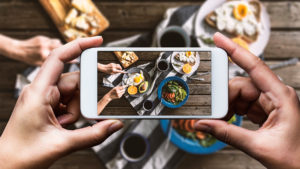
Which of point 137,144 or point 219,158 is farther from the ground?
point 137,144

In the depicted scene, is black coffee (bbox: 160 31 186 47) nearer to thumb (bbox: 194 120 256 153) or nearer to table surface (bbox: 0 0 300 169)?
table surface (bbox: 0 0 300 169)

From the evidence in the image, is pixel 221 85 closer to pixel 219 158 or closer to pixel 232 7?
pixel 232 7

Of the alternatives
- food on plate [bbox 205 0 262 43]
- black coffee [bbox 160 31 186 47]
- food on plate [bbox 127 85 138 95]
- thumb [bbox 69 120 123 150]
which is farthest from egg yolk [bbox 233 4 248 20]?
thumb [bbox 69 120 123 150]

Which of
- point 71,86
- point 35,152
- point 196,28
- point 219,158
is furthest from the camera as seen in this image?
point 219,158

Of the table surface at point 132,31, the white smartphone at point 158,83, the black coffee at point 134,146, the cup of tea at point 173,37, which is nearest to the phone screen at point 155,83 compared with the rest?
the white smartphone at point 158,83

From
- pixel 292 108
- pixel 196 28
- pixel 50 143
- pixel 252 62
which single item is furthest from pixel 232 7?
pixel 50 143

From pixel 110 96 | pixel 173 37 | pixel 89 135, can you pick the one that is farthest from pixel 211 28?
pixel 89 135
